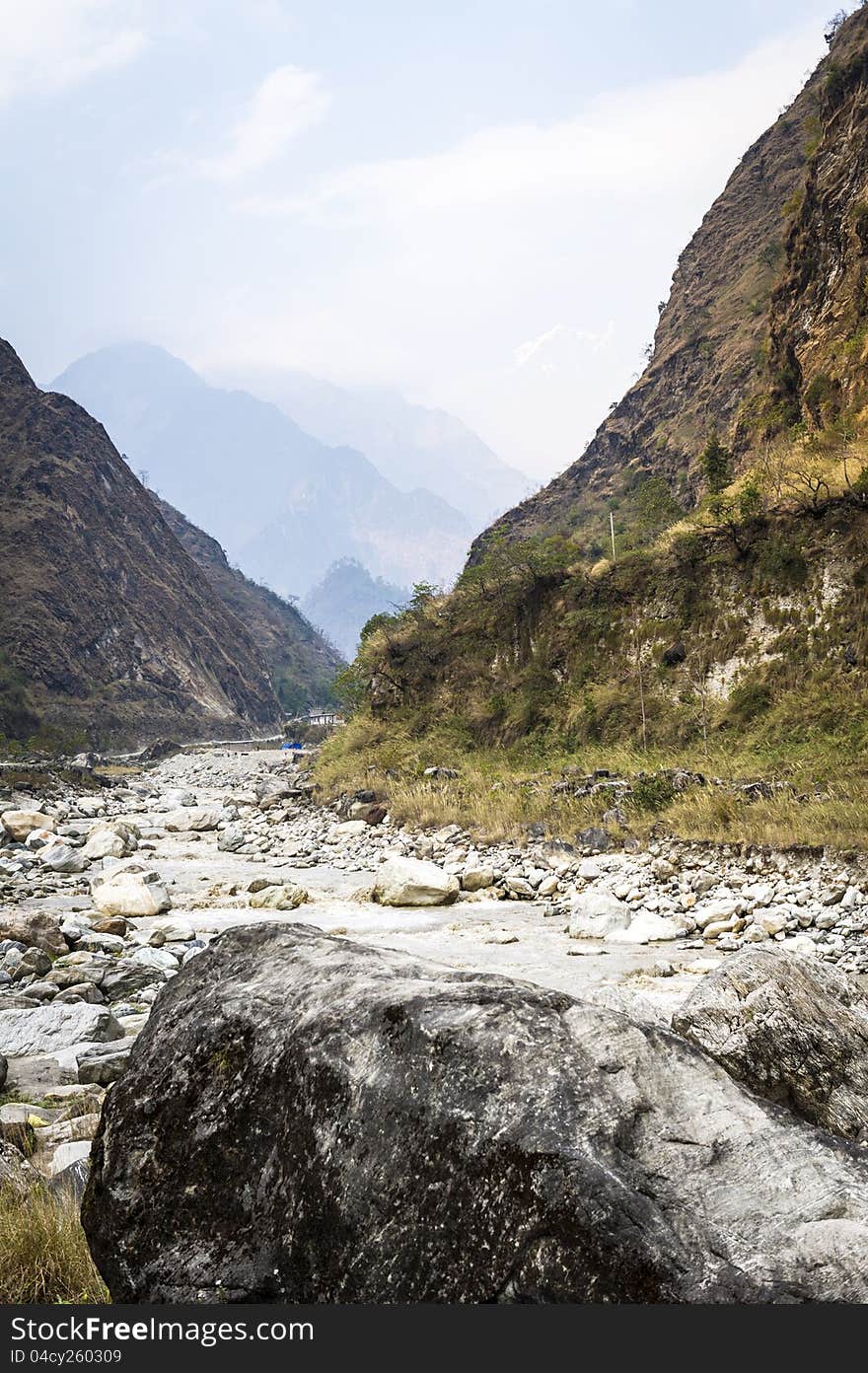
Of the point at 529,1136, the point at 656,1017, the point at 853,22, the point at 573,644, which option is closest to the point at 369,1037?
the point at 529,1136

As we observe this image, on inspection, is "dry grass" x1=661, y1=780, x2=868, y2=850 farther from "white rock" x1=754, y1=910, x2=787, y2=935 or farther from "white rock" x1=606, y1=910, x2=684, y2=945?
"white rock" x1=606, y1=910, x2=684, y2=945

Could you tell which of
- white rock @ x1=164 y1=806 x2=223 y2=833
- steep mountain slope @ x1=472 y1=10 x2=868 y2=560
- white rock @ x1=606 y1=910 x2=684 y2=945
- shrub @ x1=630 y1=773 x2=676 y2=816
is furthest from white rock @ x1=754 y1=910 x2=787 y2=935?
steep mountain slope @ x1=472 y1=10 x2=868 y2=560

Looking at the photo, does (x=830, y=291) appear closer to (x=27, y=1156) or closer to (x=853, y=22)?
(x=853, y=22)

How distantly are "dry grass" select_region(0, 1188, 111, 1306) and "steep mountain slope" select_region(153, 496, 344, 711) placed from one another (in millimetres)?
126995

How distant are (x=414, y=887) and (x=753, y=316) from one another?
59.7 m

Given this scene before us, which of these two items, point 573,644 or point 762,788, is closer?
point 762,788

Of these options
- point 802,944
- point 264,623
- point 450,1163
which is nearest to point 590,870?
point 802,944

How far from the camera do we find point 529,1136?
228 cm

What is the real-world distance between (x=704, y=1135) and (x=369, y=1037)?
101 cm

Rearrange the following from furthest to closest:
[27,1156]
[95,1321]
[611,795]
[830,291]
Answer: [830,291], [611,795], [27,1156], [95,1321]

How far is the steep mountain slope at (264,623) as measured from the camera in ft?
463

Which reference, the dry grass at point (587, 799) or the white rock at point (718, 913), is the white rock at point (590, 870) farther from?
the white rock at point (718, 913)

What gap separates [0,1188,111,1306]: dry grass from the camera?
284 centimetres

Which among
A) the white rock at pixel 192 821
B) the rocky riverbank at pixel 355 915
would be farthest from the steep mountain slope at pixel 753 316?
the white rock at pixel 192 821
